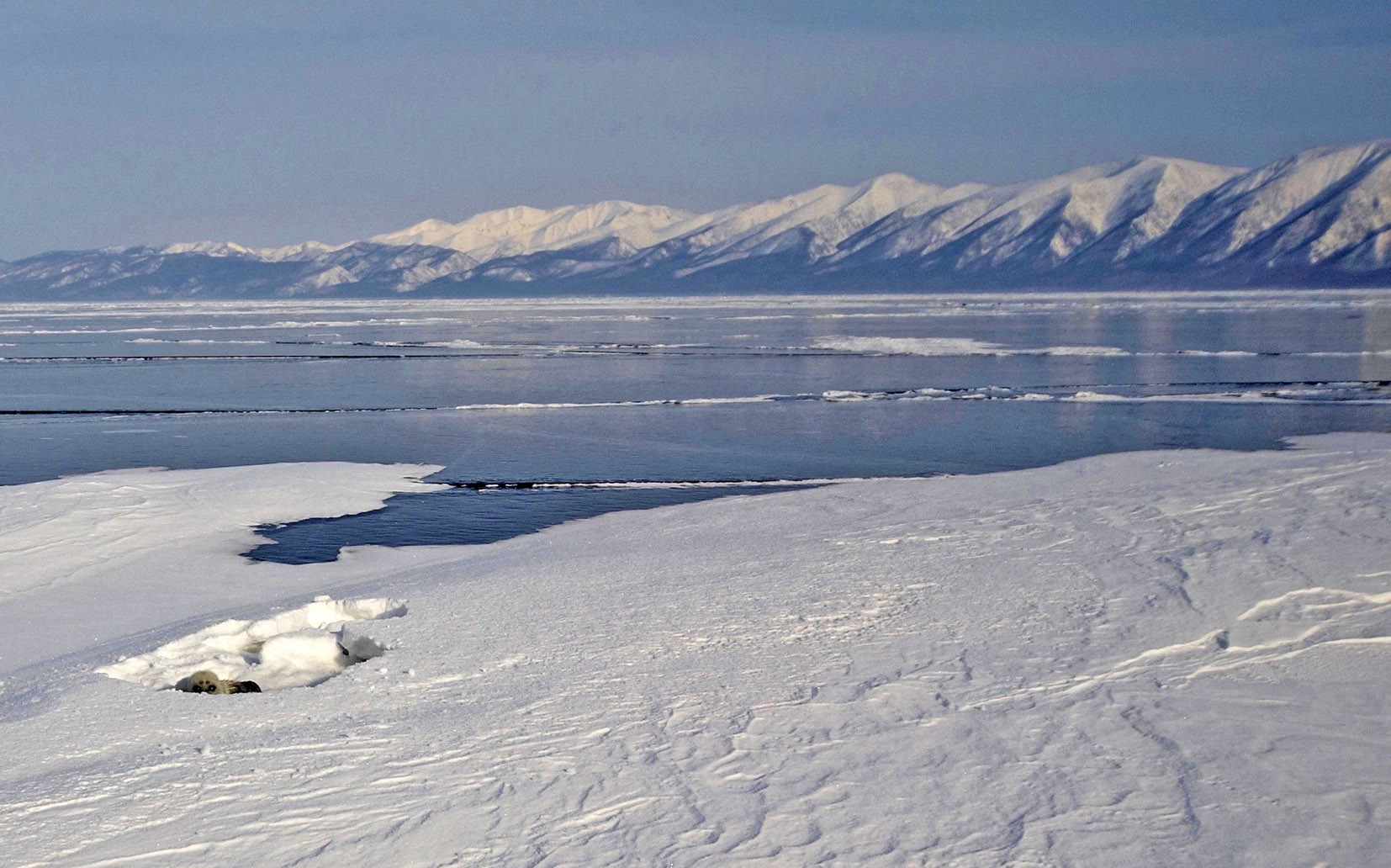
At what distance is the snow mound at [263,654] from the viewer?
538 cm

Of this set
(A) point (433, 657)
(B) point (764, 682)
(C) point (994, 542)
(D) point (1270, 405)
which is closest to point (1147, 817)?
(B) point (764, 682)

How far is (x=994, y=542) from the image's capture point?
728cm

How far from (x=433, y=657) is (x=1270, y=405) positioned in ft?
42.7

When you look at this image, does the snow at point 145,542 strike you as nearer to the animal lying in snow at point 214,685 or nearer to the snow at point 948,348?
the animal lying in snow at point 214,685

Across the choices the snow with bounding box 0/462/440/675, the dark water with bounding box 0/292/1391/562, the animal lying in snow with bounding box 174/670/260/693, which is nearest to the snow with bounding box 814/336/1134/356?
the dark water with bounding box 0/292/1391/562

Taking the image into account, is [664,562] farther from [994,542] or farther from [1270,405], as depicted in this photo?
[1270,405]

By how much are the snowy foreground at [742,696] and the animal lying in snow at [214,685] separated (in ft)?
0.58

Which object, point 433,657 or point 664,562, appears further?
point 664,562

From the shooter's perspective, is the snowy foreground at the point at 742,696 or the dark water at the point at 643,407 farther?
the dark water at the point at 643,407

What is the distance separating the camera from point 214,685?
17.0 feet

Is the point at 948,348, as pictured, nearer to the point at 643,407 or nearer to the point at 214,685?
the point at 643,407

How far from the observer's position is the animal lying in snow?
516 centimetres

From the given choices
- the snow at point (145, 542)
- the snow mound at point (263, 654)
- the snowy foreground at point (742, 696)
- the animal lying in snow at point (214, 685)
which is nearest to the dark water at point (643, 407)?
the snow at point (145, 542)

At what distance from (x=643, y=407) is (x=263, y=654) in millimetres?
11024
